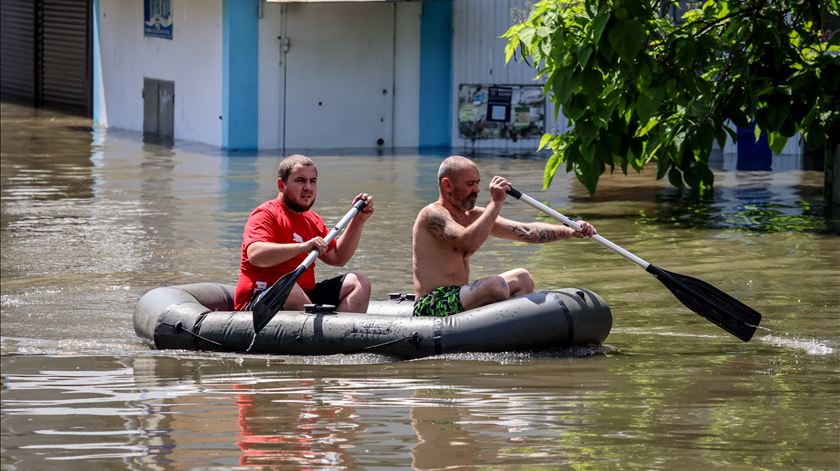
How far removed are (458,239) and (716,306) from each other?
1604 mm

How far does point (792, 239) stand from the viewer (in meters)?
13.7

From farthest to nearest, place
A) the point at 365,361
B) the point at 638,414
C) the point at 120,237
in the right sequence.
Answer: the point at 120,237 < the point at 365,361 < the point at 638,414

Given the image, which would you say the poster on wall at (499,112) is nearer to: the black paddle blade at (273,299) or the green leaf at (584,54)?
the green leaf at (584,54)

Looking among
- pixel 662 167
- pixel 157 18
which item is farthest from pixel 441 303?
pixel 157 18

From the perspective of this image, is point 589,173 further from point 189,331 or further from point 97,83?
point 97,83

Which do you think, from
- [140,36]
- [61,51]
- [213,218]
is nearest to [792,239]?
[213,218]

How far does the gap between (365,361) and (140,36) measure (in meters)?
17.4

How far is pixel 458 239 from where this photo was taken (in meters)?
8.77

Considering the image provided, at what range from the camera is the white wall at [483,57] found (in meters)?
23.4

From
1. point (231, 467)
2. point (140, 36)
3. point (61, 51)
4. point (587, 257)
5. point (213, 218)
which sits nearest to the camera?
point (231, 467)

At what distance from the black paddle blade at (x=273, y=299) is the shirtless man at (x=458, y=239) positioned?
74 centimetres

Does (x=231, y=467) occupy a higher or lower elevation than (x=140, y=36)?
lower

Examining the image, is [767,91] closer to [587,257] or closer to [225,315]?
[587,257]

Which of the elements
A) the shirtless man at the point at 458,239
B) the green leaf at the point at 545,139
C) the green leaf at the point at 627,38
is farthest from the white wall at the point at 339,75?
the shirtless man at the point at 458,239
